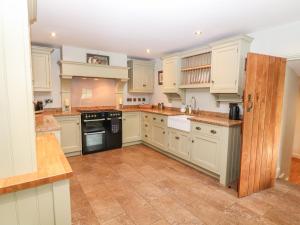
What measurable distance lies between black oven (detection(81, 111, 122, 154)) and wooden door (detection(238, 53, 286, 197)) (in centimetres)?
283

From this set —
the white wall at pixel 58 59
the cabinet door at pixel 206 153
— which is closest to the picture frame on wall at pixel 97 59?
the white wall at pixel 58 59

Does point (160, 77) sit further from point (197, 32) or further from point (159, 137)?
point (197, 32)

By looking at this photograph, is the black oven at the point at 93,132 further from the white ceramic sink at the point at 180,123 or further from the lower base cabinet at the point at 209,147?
the white ceramic sink at the point at 180,123

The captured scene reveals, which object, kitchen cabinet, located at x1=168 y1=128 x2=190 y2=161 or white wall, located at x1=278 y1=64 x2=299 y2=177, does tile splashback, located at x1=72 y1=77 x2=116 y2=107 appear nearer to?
kitchen cabinet, located at x1=168 y1=128 x2=190 y2=161

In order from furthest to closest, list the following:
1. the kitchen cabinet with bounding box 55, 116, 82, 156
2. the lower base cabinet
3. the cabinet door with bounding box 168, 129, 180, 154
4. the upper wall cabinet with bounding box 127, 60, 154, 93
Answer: the upper wall cabinet with bounding box 127, 60, 154, 93, the kitchen cabinet with bounding box 55, 116, 82, 156, the cabinet door with bounding box 168, 129, 180, 154, the lower base cabinet

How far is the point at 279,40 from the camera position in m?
2.64

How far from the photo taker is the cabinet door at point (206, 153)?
2.83 m

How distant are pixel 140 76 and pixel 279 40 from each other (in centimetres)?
323

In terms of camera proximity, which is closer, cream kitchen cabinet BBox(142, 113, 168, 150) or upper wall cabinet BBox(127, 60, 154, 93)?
cream kitchen cabinet BBox(142, 113, 168, 150)

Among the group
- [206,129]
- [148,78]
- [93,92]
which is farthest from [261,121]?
[93,92]

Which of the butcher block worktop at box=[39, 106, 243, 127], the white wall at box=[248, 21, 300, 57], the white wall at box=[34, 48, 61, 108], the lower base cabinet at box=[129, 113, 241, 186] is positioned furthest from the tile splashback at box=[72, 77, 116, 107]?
the white wall at box=[248, 21, 300, 57]

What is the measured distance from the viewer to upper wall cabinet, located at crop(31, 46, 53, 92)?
3.52 m

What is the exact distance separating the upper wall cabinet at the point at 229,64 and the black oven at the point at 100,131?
93.5 inches

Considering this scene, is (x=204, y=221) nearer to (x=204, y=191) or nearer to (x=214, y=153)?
(x=204, y=191)
